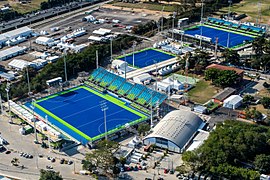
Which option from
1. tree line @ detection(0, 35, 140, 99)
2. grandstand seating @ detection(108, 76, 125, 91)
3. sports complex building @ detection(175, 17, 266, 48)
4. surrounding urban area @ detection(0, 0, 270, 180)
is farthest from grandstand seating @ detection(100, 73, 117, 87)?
sports complex building @ detection(175, 17, 266, 48)

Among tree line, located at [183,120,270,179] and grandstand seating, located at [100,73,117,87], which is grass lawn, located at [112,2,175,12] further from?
tree line, located at [183,120,270,179]

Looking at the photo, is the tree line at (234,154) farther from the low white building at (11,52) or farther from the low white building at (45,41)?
the low white building at (45,41)

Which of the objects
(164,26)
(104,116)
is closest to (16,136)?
(104,116)

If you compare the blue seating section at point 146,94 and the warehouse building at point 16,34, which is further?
the warehouse building at point 16,34

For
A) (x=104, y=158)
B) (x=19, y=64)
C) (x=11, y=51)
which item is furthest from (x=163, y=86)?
(x=11, y=51)

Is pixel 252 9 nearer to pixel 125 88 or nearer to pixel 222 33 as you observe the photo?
pixel 222 33

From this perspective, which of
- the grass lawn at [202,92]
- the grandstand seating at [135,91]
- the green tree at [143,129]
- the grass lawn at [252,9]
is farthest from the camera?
the grass lawn at [252,9]

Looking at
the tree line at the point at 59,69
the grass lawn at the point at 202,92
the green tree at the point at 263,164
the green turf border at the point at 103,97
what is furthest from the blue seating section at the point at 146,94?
the green tree at the point at 263,164

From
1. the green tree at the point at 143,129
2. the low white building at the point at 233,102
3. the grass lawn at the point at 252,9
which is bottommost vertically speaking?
the green tree at the point at 143,129
